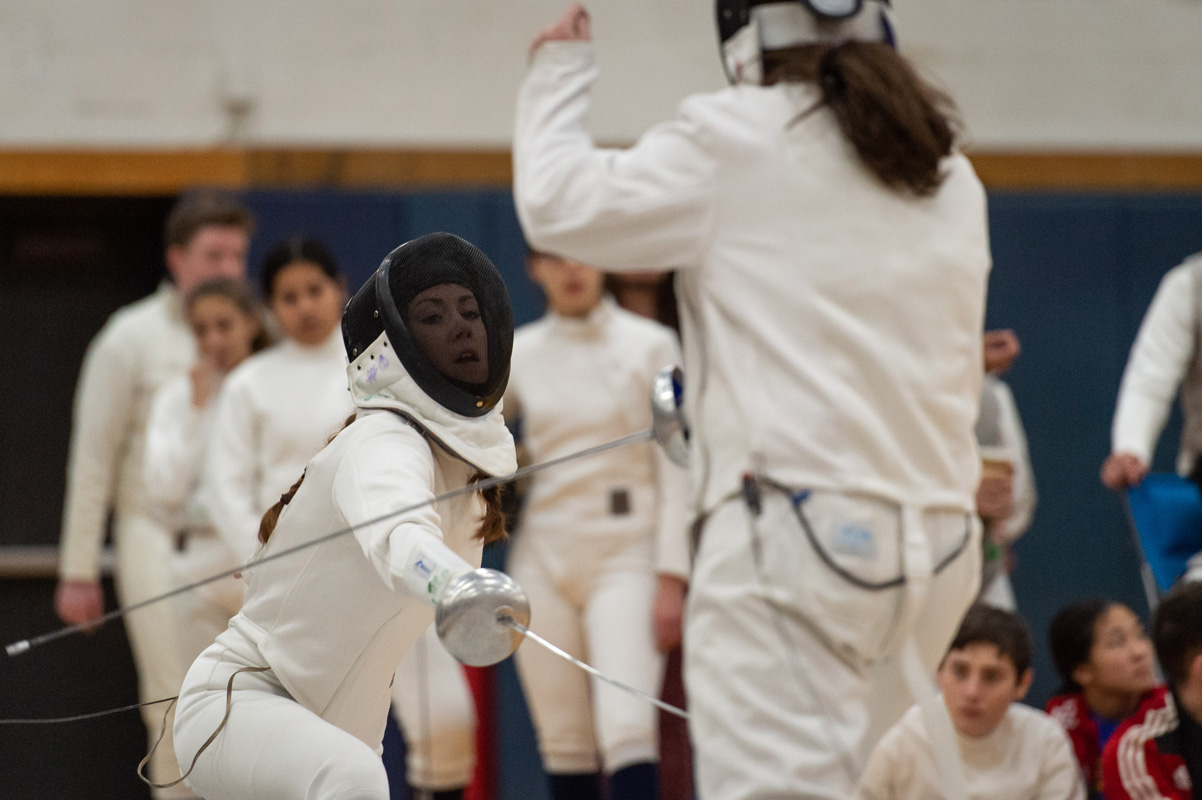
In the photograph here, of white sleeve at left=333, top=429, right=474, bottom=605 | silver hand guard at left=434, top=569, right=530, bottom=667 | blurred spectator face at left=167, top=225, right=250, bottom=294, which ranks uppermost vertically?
blurred spectator face at left=167, top=225, right=250, bottom=294

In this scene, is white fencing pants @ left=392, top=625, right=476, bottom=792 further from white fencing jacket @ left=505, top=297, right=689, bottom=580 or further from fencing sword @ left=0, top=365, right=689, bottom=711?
white fencing jacket @ left=505, top=297, right=689, bottom=580

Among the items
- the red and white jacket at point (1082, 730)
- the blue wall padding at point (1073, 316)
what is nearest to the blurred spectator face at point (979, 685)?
the red and white jacket at point (1082, 730)

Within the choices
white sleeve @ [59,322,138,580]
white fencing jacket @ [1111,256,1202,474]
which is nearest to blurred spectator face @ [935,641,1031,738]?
white fencing jacket @ [1111,256,1202,474]

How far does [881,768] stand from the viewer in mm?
1558

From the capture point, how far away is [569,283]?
2959mm

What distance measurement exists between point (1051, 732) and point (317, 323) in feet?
3.56

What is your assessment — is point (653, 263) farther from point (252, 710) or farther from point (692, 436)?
point (252, 710)

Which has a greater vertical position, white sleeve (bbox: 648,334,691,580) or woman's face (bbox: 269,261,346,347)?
woman's face (bbox: 269,261,346,347)

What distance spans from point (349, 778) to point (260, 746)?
90 mm

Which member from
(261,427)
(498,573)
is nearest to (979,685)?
(261,427)

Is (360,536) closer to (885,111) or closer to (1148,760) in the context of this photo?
(885,111)

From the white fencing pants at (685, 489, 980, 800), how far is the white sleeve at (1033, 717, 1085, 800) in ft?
0.93

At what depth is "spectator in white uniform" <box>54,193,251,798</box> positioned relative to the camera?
2.92 m

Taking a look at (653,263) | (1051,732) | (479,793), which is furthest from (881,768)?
(479,793)
